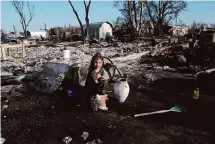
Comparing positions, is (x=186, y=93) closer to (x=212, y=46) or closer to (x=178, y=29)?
(x=212, y=46)

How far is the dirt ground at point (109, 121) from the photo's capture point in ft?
10.5

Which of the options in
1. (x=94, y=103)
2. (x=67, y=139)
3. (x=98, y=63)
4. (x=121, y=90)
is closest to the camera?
(x=67, y=139)

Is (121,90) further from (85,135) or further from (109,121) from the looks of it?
(85,135)

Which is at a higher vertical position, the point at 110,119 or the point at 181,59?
the point at 181,59

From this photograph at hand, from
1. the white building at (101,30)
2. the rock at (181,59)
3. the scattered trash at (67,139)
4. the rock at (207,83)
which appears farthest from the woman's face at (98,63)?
the white building at (101,30)

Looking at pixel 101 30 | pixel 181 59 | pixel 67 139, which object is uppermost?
pixel 101 30

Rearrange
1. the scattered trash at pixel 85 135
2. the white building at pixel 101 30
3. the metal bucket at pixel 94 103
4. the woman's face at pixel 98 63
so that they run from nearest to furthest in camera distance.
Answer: the scattered trash at pixel 85 135 < the metal bucket at pixel 94 103 < the woman's face at pixel 98 63 < the white building at pixel 101 30

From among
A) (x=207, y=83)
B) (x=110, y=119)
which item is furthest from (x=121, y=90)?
(x=207, y=83)

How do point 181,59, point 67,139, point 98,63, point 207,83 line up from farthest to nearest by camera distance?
point 181,59, point 207,83, point 98,63, point 67,139

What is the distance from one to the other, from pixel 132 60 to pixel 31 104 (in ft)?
21.8

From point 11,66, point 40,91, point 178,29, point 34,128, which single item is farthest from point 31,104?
point 178,29

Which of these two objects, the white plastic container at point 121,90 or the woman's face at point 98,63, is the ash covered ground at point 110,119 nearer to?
the white plastic container at point 121,90

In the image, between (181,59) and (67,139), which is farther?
(181,59)

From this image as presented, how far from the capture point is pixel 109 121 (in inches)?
148
